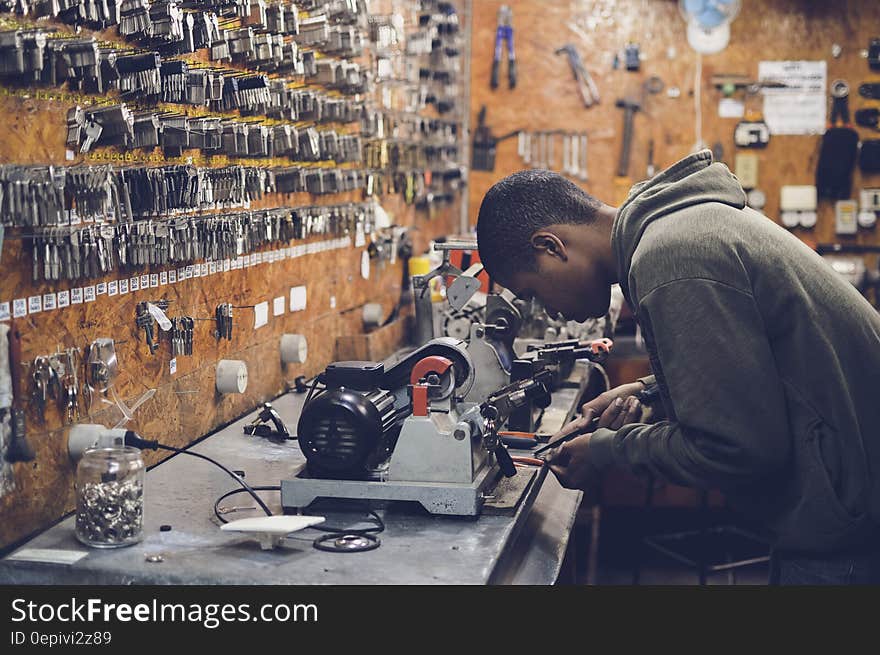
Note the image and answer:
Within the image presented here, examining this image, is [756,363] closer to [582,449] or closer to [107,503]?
[582,449]

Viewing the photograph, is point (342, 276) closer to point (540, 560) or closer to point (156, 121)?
point (156, 121)

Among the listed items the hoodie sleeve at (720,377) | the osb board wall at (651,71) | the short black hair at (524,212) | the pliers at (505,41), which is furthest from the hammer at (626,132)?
the hoodie sleeve at (720,377)

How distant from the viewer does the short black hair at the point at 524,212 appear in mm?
1898

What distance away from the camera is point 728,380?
1549 mm

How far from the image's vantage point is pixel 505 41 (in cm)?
551

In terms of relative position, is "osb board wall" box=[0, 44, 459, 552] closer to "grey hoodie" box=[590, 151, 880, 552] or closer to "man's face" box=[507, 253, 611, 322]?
"man's face" box=[507, 253, 611, 322]

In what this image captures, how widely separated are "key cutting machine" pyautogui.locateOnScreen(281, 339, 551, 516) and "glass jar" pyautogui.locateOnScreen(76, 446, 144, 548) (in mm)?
287

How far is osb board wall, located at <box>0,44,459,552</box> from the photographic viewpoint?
1825mm

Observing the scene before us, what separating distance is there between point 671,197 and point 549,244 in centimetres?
26

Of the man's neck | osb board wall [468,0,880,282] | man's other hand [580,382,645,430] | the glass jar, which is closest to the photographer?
the glass jar

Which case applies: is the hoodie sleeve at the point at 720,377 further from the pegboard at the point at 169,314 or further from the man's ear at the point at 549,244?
the pegboard at the point at 169,314

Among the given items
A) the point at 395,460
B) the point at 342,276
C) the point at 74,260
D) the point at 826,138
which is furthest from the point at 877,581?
the point at 826,138

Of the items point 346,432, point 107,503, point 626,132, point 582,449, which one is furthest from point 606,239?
point 626,132

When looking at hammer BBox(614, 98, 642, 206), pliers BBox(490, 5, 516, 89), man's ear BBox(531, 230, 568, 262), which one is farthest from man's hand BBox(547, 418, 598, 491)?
pliers BBox(490, 5, 516, 89)
